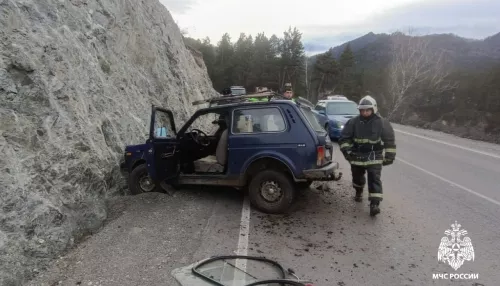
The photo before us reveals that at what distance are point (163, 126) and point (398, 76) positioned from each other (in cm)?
3747

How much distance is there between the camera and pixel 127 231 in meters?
4.83

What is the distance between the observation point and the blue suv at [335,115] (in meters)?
13.7

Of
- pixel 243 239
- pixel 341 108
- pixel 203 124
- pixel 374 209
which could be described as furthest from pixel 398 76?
pixel 243 239

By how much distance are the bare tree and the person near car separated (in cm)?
2993

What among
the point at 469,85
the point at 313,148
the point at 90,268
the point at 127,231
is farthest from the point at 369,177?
the point at 469,85

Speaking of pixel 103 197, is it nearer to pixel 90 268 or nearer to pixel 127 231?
pixel 127 231

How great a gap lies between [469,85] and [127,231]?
31.5 meters

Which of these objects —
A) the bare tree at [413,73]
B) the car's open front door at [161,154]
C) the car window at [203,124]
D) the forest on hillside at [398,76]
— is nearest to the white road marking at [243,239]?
the car's open front door at [161,154]

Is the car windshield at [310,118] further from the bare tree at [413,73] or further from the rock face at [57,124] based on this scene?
the bare tree at [413,73]

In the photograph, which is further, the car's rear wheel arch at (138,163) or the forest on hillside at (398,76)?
the forest on hillside at (398,76)

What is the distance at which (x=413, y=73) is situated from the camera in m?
37.4

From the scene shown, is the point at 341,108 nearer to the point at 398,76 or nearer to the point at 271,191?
the point at 271,191

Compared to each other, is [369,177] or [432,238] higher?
[369,177]

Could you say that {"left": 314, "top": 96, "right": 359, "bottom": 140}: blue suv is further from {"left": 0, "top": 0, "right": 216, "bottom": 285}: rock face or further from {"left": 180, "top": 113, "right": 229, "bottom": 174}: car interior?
{"left": 0, "top": 0, "right": 216, "bottom": 285}: rock face
